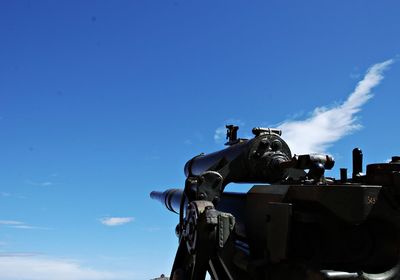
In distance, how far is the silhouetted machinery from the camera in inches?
162

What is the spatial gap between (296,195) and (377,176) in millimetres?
741

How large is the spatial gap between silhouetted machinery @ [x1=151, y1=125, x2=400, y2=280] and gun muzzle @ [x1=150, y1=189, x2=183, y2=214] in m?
2.59

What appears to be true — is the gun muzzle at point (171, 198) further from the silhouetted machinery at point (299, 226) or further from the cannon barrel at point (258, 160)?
the silhouetted machinery at point (299, 226)

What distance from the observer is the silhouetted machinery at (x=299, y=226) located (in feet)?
13.5

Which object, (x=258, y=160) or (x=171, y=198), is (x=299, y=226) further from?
(x=171, y=198)

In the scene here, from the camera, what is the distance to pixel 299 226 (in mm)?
4609

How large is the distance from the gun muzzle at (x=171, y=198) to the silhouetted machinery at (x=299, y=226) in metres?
2.59

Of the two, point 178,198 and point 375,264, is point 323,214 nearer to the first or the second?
point 375,264

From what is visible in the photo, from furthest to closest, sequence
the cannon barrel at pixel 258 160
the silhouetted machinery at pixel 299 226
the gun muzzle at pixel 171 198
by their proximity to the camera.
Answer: the gun muzzle at pixel 171 198 → the cannon barrel at pixel 258 160 → the silhouetted machinery at pixel 299 226

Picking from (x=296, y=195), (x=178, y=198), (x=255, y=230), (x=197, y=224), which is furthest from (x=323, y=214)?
(x=178, y=198)

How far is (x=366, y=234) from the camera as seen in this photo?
14.3 ft

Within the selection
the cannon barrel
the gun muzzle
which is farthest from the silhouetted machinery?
the gun muzzle

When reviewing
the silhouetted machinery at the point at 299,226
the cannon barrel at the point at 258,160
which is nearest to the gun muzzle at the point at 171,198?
the cannon barrel at the point at 258,160

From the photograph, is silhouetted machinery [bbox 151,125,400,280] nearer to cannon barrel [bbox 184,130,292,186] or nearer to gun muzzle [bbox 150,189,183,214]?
cannon barrel [bbox 184,130,292,186]
